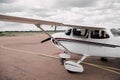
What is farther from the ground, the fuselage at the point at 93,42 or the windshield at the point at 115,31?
the windshield at the point at 115,31

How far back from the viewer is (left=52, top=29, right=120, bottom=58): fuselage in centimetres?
716

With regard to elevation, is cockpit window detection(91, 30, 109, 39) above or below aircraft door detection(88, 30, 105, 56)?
above

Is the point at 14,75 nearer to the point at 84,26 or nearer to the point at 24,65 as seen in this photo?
the point at 24,65

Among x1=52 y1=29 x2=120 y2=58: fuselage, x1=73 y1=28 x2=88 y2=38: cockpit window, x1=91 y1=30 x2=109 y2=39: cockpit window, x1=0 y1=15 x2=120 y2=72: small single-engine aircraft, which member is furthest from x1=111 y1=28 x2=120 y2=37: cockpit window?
x1=73 y1=28 x2=88 y2=38: cockpit window

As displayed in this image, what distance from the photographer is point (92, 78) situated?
6.81 m

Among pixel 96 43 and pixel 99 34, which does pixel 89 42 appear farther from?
pixel 99 34

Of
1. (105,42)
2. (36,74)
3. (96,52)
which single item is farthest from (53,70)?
(105,42)

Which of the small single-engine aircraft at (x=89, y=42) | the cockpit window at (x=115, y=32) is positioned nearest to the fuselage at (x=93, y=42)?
the small single-engine aircraft at (x=89, y=42)

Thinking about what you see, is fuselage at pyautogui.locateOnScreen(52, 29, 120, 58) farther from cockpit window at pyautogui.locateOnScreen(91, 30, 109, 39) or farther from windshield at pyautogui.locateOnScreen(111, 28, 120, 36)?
windshield at pyautogui.locateOnScreen(111, 28, 120, 36)

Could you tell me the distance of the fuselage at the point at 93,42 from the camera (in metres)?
7.16

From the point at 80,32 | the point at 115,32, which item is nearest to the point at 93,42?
the point at 80,32

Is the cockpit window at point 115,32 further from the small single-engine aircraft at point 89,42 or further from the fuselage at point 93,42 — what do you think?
the fuselage at point 93,42

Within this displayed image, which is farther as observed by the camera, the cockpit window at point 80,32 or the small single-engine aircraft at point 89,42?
the cockpit window at point 80,32

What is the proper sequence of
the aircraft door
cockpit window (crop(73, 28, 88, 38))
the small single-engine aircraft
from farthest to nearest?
cockpit window (crop(73, 28, 88, 38)) < the aircraft door < the small single-engine aircraft
